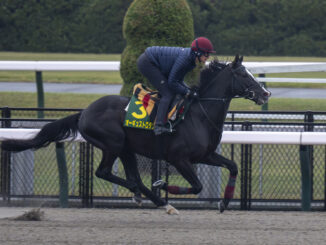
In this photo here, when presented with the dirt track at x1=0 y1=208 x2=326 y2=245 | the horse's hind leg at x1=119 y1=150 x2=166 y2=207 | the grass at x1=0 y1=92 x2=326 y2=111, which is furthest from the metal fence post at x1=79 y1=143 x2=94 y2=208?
the grass at x1=0 y1=92 x2=326 y2=111

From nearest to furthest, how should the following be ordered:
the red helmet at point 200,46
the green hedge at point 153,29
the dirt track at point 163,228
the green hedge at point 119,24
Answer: the dirt track at point 163,228
the red helmet at point 200,46
the green hedge at point 153,29
the green hedge at point 119,24

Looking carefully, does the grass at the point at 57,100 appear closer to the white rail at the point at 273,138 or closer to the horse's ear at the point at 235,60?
the white rail at the point at 273,138

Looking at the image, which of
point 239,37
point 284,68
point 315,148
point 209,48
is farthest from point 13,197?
point 239,37

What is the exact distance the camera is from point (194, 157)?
5770 millimetres

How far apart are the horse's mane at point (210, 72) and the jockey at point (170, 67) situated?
156mm

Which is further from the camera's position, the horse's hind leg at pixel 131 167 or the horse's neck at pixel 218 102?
the horse's hind leg at pixel 131 167

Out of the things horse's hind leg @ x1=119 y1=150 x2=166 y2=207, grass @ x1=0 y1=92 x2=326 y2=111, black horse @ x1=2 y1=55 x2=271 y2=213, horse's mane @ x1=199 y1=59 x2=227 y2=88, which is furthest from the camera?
grass @ x1=0 y1=92 x2=326 y2=111

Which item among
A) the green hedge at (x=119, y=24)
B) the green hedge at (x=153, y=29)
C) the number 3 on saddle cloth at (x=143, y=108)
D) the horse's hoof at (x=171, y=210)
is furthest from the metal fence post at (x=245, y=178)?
the green hedge at (x=119, y=24)

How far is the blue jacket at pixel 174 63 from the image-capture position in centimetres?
566

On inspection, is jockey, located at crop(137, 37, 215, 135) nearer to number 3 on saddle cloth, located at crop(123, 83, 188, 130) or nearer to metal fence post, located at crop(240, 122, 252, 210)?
number 3 on saddle cloth, located at crop(123, 83, 188, 130)

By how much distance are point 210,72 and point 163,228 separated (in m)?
1.58

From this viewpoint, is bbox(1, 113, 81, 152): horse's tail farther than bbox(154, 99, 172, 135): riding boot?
Yes

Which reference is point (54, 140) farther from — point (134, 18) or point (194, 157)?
point (134, 18)

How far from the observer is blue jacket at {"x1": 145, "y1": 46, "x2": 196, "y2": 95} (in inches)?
223
